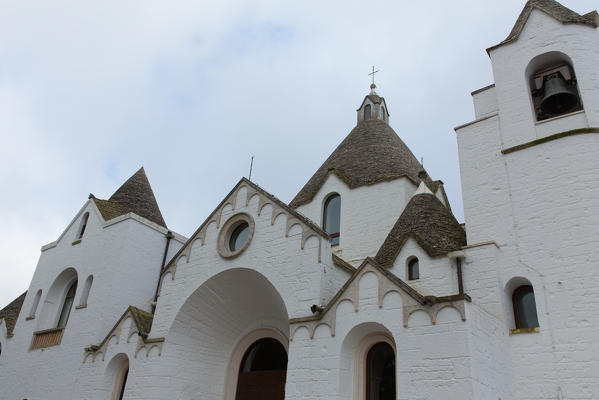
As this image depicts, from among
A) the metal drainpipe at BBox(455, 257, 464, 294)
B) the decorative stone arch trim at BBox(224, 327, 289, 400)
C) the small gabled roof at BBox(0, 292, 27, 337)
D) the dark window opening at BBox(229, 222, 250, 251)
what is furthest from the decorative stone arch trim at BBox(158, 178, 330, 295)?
the small gabled roof at BBox(0, 292, 27, 337)

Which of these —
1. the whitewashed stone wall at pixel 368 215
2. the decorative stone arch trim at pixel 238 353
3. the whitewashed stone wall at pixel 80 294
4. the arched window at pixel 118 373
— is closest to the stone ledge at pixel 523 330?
the decorative stone arch trim at pixel 238 353

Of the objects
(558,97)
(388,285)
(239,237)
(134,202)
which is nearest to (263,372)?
(239,237)

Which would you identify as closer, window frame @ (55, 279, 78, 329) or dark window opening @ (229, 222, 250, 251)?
dark window opening @ (229, 222, 250, 251)

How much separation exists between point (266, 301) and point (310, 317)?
10.1 feet

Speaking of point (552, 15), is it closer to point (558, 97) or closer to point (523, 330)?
point (558, 97)

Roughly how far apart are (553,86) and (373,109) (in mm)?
12397

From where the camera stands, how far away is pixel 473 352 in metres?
8.82

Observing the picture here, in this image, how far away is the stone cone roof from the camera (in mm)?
19337

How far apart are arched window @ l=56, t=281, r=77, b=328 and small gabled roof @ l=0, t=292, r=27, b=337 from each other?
8.78 ft

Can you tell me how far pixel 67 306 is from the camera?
63.0 ft

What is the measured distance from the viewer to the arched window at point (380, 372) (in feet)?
34.2

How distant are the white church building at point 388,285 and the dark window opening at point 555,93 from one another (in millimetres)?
50

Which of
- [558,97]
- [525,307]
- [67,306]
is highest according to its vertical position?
[558,97]

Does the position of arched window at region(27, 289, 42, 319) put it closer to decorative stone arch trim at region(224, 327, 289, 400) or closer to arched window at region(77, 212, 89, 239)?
arched window at region(77, 212, 89, 239)
